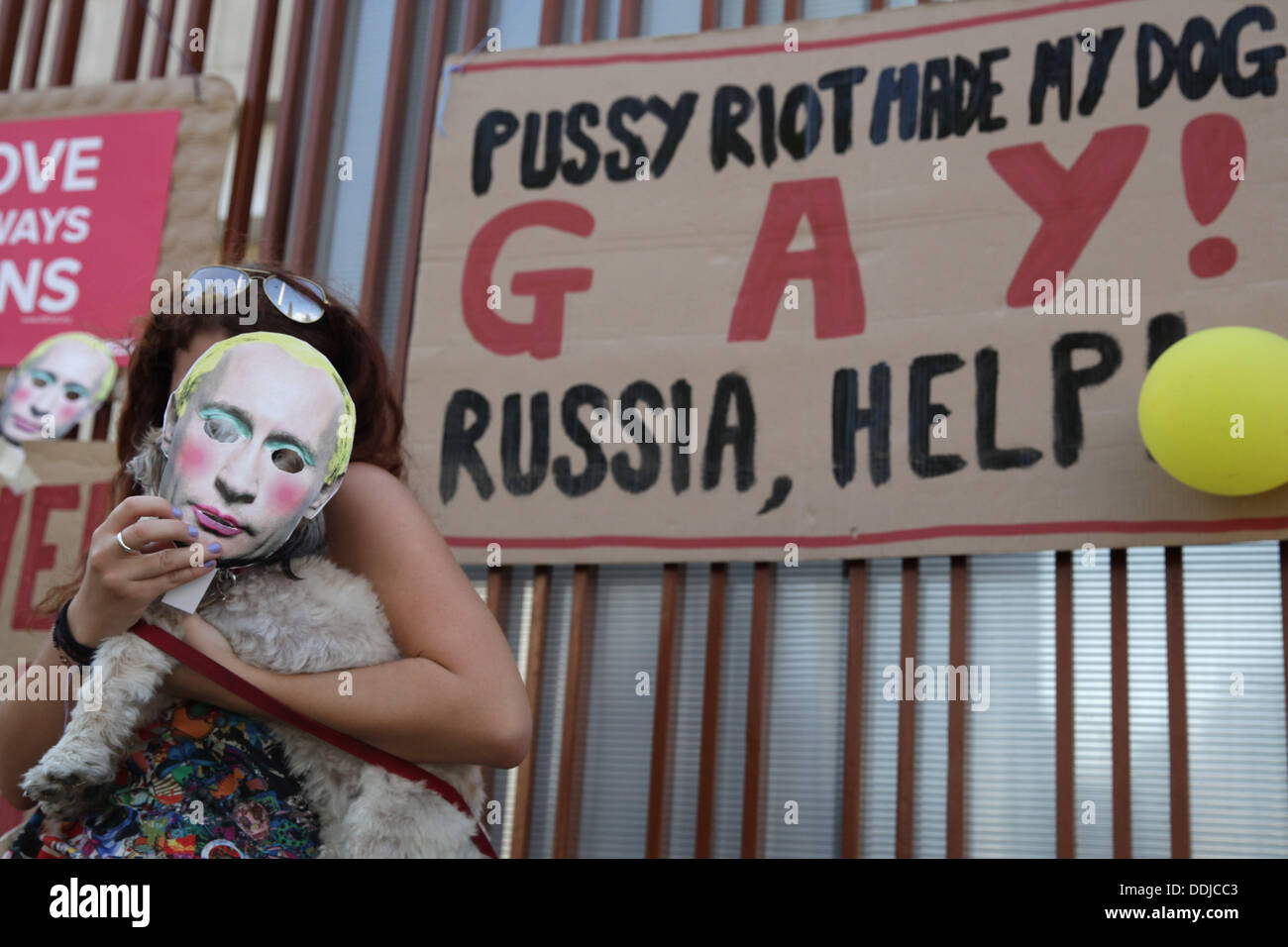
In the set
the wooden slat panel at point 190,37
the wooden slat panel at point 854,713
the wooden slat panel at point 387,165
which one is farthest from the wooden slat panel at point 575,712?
the wooden slat panel at point 190,37

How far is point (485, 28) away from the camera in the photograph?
9.77ft

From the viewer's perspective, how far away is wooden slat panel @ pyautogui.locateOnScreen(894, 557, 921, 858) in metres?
2.28

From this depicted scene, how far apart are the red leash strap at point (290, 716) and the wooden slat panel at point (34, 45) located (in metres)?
2.77

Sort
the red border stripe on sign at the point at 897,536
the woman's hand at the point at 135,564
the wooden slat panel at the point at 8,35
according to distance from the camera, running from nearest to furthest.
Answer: the woman's hand at the point at 135,564 → the red border stripe on sign at the point at 897,536 → the wooden slat panel at the point at 8,35

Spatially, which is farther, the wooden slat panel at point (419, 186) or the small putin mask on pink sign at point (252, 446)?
the wooden slat panel at point (419, 186)

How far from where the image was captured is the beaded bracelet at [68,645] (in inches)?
42.8

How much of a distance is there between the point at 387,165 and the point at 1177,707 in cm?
212

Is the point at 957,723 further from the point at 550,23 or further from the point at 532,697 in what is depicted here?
the point at 550,23

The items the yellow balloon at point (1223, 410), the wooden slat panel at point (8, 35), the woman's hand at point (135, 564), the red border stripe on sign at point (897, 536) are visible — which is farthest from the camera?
the wooden slat panel at point (8, 35)

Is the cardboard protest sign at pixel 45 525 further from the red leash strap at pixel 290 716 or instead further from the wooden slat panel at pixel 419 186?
the red leash strap at pixel 290 716

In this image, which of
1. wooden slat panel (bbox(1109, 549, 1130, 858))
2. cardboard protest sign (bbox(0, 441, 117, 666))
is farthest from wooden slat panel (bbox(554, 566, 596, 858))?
cardboard protest sign (bbox(0, 441, 117, 666))

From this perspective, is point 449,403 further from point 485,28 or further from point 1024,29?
point 1024,29

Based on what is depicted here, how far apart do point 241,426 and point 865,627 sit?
1.61 meters
